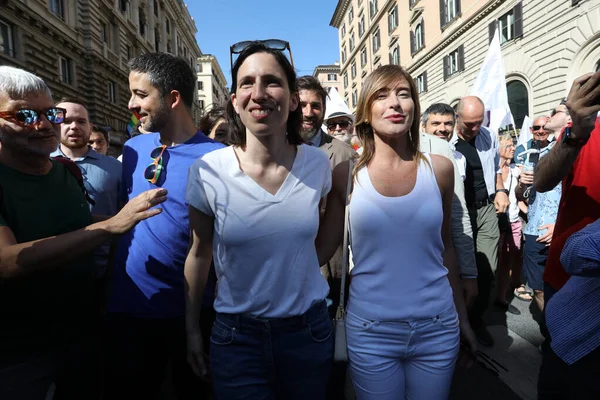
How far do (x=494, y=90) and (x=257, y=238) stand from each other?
22.2 feet

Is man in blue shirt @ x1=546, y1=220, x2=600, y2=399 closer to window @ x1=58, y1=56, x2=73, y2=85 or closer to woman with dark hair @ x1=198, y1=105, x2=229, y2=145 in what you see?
woman with dark hair @ x1=198, y1=105, x2=229, y2=145

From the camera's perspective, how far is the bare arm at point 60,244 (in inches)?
56.9

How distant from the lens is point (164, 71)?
2.14 metres

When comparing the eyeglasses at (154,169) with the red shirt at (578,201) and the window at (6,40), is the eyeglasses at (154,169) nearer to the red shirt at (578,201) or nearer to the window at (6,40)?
the red shirt at (578,201)

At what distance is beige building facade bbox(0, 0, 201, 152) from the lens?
47.3 ft

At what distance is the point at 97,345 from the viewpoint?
2.10 m

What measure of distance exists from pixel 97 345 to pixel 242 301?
44.8 inches

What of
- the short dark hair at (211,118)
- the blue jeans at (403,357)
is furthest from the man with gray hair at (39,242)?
the short dark hair at (211,118)

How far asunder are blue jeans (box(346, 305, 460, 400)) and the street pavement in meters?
0.88

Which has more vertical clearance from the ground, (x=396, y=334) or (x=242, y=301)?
(x=242, y=301)

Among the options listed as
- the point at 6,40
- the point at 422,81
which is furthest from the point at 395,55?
the point at 6,40

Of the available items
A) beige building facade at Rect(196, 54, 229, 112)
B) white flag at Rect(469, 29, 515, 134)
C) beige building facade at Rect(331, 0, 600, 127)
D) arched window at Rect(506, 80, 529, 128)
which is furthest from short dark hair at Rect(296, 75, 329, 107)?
beige building facade at Rect(196, 54, 229, 112)

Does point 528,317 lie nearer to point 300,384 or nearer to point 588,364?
point 588,364

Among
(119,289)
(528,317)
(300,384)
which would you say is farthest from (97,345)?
(528,317)
